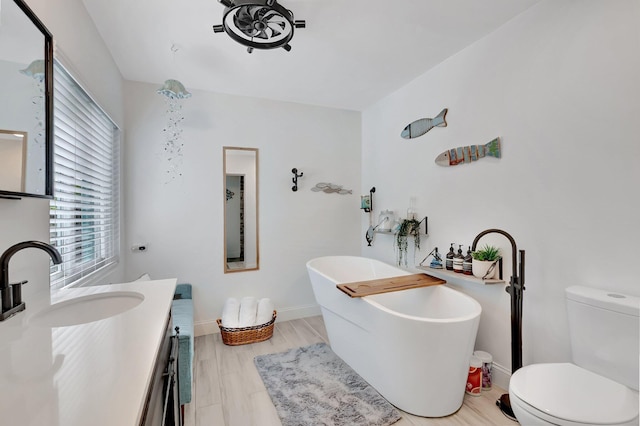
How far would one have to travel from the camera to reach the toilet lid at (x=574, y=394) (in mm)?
1211

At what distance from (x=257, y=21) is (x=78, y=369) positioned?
198cm

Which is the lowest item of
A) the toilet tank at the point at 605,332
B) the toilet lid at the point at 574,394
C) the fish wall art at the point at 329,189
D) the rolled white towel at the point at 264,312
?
the rolled white towel at the point at 264,312

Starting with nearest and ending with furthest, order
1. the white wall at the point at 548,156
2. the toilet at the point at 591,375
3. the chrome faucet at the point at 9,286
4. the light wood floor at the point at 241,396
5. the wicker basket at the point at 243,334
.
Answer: the chrome faucet at the point at 9,286, the toilet at the point at 591,375, the white wall at the point at 548,156, the light wood floor at the point at 241,396, the wicker basket at the point at 243,334

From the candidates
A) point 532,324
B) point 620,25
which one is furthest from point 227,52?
point 532,324

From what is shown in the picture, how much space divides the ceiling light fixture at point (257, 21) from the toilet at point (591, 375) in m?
2.28

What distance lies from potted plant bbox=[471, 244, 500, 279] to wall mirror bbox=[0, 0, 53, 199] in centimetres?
251

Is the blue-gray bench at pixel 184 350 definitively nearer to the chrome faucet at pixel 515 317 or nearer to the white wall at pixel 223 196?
the white wall at pixel 223 196

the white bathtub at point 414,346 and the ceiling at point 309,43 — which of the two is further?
the ceiling at point 309,43

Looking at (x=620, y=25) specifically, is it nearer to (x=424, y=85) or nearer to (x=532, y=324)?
(x=424, y=85)

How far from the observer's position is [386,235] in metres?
3.45

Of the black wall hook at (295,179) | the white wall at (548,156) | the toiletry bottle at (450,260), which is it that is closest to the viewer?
the white wall at (548,156)

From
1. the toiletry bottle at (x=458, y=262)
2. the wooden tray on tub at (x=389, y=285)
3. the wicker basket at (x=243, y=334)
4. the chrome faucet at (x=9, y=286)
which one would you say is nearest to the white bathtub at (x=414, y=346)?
the wooden tray on tub at (x=389, y=285)

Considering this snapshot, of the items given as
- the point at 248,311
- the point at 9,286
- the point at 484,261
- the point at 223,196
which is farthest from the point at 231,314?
the point at 484,261

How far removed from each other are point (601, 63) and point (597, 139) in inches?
16.3
